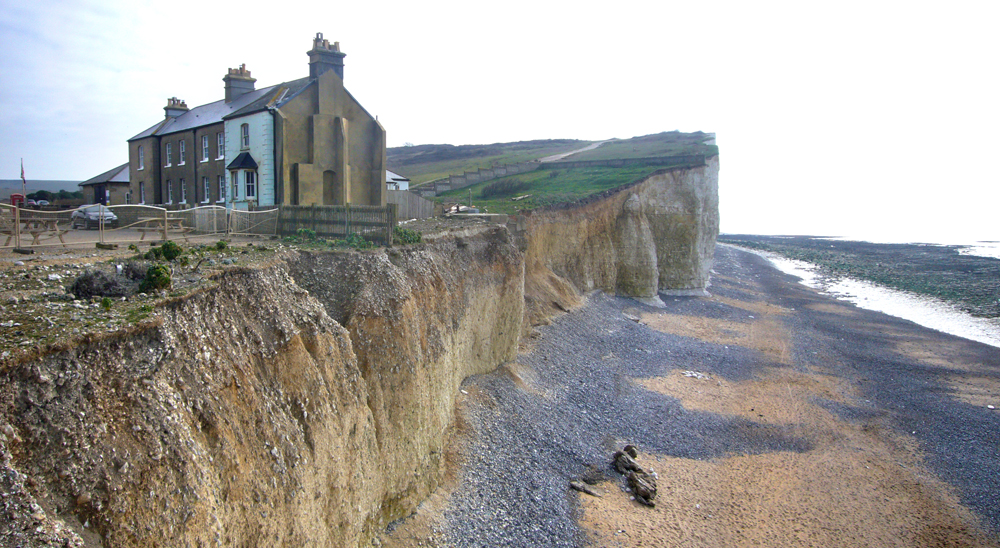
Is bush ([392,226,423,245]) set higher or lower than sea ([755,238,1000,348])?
higher

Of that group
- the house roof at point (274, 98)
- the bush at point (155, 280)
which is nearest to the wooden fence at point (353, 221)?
the bush at point (155, 280)

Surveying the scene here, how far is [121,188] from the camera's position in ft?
117

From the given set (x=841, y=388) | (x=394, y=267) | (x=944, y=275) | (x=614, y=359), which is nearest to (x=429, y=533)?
(x=394, y=267)

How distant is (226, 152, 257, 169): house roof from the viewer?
25859mm

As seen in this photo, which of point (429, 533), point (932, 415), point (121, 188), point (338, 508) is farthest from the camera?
→ point (121, 188)

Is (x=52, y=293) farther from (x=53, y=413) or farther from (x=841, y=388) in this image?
(x=841, y=388)

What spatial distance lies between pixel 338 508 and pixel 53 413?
564cm

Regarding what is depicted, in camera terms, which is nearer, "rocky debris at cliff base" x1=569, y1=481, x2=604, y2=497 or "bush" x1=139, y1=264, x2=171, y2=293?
"bush" x1=139, y1=264, x2=171, y2=293

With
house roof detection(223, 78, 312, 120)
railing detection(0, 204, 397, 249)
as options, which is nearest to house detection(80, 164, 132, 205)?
house roof detection(223, 78, 312, 120)

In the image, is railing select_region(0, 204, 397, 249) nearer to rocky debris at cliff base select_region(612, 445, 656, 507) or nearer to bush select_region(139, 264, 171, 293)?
bush select_region(139, 264, 171, 293)

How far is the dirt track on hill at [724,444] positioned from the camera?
15.3m

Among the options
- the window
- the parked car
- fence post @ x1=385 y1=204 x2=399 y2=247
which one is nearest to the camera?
fence post @ x1=385 y1=204 x2=399 y2=247

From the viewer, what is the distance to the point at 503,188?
176 feet

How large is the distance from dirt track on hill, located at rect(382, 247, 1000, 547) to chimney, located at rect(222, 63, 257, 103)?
70.5 feet
